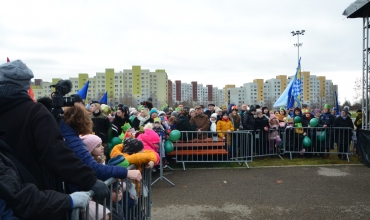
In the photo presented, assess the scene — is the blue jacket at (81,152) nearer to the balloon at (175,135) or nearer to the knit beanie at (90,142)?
the knit beanie at (90,142)

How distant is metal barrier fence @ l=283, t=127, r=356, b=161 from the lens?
1162 centimetres

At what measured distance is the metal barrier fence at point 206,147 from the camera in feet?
32.9

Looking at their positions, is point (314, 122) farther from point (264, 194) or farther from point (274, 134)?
point (264, 194)

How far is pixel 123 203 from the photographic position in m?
3.87

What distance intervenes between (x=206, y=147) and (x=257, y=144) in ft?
8.88

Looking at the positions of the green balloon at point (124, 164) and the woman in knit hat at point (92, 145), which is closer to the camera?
the woman in knit hat at point (92, 145)

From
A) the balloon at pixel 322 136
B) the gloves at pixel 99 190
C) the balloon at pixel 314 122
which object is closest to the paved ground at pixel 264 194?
the balloon at pixel 322 136

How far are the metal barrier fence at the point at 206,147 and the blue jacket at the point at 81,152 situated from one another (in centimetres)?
673

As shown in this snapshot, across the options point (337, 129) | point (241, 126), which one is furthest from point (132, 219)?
point (337, 129)

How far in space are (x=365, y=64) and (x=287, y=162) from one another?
157 inches

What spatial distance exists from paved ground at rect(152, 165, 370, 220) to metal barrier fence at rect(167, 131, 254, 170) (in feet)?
1.67

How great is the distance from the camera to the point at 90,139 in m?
3.68

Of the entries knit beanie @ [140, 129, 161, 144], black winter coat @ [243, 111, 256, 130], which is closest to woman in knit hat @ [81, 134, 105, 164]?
knit beanie @ [140, 129, 161, 144]

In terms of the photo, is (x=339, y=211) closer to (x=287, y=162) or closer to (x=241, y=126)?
(x=287, y=162)
